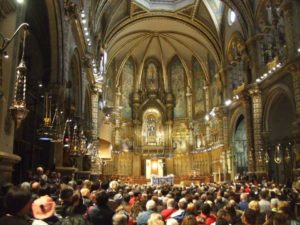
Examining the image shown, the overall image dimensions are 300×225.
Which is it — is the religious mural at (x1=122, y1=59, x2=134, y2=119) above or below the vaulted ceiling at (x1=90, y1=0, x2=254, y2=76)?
below

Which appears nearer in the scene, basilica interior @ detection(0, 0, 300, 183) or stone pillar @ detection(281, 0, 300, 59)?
basilica interior @ detection(0, 0, 300, 183)

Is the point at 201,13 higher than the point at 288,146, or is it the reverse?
the point at 201,13

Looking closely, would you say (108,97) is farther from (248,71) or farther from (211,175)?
(248,71)


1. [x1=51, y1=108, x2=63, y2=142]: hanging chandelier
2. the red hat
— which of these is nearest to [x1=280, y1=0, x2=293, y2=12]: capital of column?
[x1=51, y1=108, x2=63, y2=142]: hanging chandelier

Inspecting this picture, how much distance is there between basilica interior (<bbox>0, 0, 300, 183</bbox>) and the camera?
12.1 meters

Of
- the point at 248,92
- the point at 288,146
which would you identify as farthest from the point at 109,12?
the point at 288,146

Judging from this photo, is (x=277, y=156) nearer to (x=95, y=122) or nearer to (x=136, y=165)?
(x=95, y=122)

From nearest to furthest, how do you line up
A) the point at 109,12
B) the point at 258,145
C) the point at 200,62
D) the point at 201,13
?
1. the point at 258,145
2. the point at 109,12
3. the point at 201,13
4. the point at 200,62

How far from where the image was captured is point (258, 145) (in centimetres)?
2161

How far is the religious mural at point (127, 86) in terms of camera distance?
37.3 m

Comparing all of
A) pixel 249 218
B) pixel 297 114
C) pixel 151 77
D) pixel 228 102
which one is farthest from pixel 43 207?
pixel 151 77

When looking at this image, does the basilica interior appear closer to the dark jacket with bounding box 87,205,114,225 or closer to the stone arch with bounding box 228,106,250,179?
the stone arch with bounding box 228,106,250,179

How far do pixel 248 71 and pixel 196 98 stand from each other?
12574 millimetres

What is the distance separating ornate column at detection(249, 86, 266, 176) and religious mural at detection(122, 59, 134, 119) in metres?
17.5
